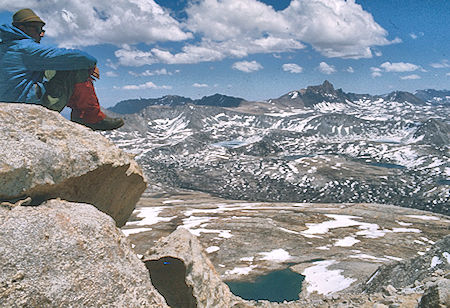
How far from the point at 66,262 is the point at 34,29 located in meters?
6.66

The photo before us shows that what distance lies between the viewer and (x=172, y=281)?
43.0ft

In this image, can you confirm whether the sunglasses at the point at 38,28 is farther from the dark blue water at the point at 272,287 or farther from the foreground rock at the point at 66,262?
the dark blue water at the point at 272,287

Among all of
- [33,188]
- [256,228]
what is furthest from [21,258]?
[256,228]

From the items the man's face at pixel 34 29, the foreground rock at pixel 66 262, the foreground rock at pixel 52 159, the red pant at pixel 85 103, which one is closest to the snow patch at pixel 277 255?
the foreground rock at pixel 52 159

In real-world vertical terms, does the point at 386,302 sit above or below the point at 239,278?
above

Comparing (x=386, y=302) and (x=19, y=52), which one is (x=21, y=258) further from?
(x=386, y=302)

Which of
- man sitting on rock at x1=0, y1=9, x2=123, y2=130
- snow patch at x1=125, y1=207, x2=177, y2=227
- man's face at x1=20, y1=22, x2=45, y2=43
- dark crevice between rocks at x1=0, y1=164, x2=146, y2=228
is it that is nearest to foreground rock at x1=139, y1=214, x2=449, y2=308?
dark crevice between rocks at x1=0, y1=164, x2=146, y2=228

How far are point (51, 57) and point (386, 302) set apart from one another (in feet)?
52.0

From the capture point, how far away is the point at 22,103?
9734 millimetres

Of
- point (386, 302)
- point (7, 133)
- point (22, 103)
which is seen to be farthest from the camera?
point (386, 302)

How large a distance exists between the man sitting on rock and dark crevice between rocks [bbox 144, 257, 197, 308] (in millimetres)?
6715

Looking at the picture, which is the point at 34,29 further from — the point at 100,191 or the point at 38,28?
the point at 100,191

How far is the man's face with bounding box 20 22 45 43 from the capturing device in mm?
9558

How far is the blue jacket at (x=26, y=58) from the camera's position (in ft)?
29.6
